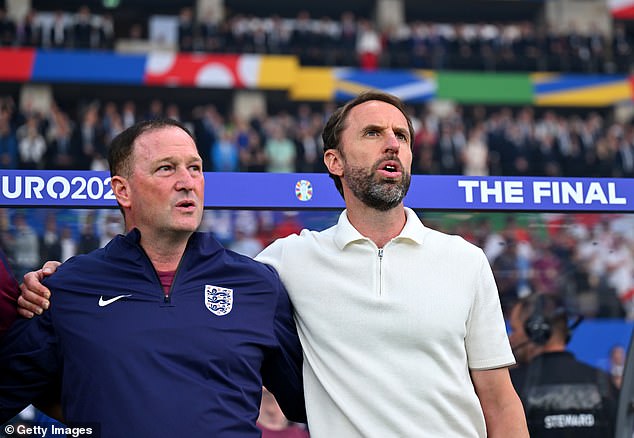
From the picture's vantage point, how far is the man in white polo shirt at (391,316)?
8.60 ft

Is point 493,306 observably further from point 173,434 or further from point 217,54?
point 217,54

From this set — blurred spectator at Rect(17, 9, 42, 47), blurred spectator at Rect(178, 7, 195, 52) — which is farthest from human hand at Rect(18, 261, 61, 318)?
blurred spectator at Rect(178, 7, 195, 52)

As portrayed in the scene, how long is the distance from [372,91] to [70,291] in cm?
119

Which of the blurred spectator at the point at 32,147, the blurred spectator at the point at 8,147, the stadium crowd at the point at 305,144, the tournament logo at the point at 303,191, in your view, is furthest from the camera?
the stadium crowd at the point at 305,144

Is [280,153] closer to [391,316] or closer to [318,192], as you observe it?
[318,192]

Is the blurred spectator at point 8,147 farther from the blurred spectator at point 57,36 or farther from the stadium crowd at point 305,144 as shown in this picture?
the blurred spectator at point 57,36

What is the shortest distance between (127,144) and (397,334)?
1.06 meters

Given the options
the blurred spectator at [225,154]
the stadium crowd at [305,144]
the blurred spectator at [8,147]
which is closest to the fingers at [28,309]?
the stadium crowd at [305,144]

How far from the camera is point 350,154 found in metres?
2.92

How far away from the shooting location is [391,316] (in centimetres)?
266

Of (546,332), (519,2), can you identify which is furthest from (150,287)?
(519,2)

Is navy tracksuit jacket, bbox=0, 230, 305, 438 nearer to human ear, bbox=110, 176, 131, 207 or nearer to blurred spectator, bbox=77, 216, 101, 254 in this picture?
human ear, bbox=110, 176, 131, 207

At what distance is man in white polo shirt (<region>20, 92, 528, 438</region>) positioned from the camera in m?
2.62

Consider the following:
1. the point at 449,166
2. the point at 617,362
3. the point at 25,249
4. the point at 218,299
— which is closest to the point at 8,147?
the point at 449,166
